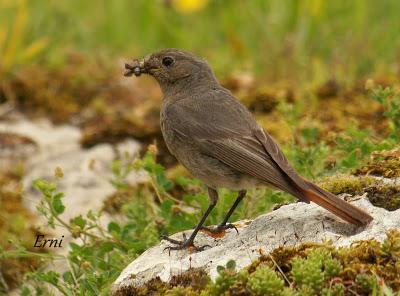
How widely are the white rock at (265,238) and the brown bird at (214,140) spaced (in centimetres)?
10

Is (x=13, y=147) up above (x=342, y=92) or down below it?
below

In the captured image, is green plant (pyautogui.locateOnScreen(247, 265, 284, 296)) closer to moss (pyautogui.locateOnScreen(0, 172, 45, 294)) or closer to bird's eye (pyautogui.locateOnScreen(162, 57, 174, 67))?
moss (pyautogui.locateOnScreen(0, 172, 45, 294))

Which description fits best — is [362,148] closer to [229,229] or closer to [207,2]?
[229,229]

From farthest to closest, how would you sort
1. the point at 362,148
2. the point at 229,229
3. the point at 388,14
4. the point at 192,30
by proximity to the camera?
the point at 192,30, the point at 388,14, the point at 362,148, the point at 229,229

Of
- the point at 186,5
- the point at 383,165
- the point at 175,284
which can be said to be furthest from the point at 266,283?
the point at 186,5

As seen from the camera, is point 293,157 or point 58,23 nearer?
point 293,157

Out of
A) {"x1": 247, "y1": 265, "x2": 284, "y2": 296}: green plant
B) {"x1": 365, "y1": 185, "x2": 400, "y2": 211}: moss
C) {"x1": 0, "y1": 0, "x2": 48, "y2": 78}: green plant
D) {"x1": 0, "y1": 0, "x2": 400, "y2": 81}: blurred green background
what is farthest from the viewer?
{"x1": 0, "y1": 0, "x2": 400, "y2": 81}: blurred green background

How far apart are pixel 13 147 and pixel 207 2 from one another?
4052 millimetres

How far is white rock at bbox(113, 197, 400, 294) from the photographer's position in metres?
4.14

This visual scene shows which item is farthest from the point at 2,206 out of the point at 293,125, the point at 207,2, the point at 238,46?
the point at 207,2

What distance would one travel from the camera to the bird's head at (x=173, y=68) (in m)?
6.07

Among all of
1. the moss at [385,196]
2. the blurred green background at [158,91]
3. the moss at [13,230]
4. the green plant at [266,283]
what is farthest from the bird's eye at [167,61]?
the green plant at [266,283]

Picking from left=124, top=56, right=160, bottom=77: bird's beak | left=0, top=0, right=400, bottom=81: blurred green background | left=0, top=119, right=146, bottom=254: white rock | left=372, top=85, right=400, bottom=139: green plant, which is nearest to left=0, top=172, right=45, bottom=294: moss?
left=0, top=119, right=146, bottom=254: white rock

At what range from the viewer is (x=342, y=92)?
802cm
